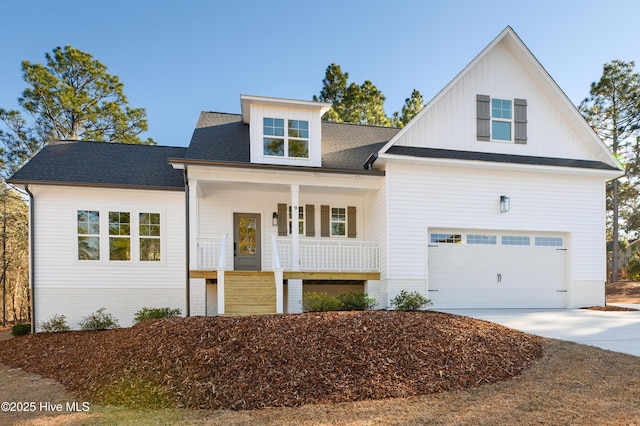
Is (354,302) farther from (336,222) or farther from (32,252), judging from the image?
(32,252)

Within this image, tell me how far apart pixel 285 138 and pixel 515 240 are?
7545 millimetres

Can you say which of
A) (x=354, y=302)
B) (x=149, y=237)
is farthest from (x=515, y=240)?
(x=149, y=237)

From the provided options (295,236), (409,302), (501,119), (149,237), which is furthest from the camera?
(501,119)

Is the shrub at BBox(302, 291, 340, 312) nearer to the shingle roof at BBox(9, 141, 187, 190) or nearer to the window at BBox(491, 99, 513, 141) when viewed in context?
the shingle roof at BBox(9, 141, 187, 190)

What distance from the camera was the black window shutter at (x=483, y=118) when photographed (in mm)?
12305

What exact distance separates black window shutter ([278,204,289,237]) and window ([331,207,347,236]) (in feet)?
5.08

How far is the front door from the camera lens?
12.8 metres

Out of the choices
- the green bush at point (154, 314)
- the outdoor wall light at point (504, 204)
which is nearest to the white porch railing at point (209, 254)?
the green bush at point (154, 314)

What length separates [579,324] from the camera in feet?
30.0

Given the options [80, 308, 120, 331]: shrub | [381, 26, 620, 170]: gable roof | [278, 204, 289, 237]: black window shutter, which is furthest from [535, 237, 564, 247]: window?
[80, 308, 120, 331]: shrub

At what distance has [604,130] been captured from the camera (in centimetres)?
2339

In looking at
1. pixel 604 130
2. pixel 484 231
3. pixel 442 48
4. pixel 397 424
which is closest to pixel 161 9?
pixel 442 48

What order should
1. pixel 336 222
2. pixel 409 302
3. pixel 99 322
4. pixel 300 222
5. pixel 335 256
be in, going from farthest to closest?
pixel 336 222 → pixel 300 222 → pixel 335 256 → pixel 99 322 → pixel 409 302

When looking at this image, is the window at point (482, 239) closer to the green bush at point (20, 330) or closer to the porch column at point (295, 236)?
the porch column at point (295, 236)
